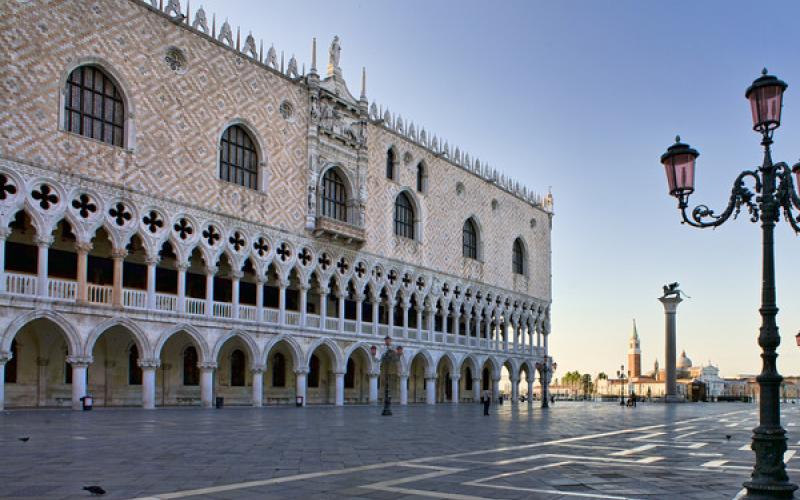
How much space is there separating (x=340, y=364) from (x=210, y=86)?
12.5 m

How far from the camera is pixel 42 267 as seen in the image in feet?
68.8

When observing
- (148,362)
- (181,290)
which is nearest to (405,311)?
(181,290)

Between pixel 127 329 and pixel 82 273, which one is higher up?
pixel 82 273

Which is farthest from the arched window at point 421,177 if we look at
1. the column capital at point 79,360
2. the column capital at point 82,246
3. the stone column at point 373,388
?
the column capital at point 79,360

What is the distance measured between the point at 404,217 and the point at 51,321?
62.9 ft

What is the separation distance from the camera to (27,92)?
21.0 m

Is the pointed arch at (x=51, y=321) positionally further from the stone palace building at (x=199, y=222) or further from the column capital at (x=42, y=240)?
the column capital at (x=42, y=240)

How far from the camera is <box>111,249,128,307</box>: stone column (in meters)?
23.0

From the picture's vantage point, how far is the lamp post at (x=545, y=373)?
3702 centimetres

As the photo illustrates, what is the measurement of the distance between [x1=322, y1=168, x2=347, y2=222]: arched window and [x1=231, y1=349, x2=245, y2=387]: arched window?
6.82 meters

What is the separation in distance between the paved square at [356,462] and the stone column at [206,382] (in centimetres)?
967

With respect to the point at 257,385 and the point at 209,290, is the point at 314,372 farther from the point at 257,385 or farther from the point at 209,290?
the point at 209,290

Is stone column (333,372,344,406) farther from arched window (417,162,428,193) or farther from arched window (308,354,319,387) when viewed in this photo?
arched window (417,162,428,193)

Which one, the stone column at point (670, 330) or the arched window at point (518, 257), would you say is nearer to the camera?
the stone column at point (670, 330)
